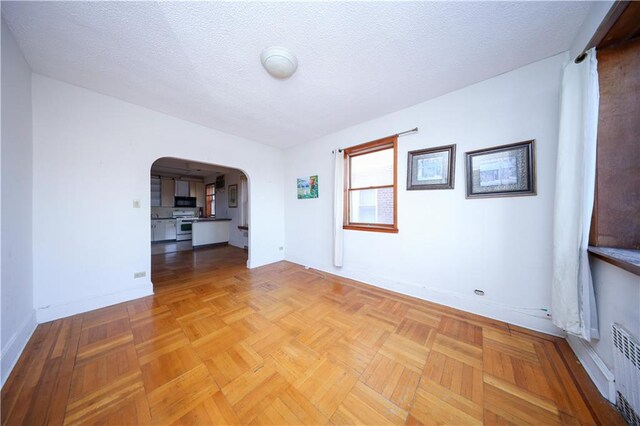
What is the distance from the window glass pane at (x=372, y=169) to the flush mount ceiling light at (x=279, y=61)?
5.68 ft

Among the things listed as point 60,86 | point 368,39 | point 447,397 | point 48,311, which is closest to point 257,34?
point 368,39

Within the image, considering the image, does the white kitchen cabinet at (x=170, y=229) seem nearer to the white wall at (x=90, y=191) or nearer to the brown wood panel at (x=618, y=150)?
the white wall at (x=90, y=191)

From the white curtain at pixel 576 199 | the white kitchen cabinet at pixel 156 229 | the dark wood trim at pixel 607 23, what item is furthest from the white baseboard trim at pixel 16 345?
the white kitchen cabinet at pixel 156 229

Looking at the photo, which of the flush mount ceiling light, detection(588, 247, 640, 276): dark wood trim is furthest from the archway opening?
detection(588, 247, 640, 276): dark wood trim

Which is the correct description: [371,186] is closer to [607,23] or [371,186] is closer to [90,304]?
[607,23]

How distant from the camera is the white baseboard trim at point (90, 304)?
1999 millimetres

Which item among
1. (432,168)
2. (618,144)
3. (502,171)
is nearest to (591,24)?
(618,144)

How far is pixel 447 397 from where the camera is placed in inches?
47.6

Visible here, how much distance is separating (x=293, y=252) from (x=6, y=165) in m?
3.49

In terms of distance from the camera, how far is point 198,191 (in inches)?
316

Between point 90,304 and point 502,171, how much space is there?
15.7 feet

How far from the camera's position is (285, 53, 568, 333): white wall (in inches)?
71.8

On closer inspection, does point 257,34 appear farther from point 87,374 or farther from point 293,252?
point 293,252

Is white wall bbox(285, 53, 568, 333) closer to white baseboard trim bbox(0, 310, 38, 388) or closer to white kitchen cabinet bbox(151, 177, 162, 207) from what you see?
white baseboard trim bbox(0, 310, 38, 388)
